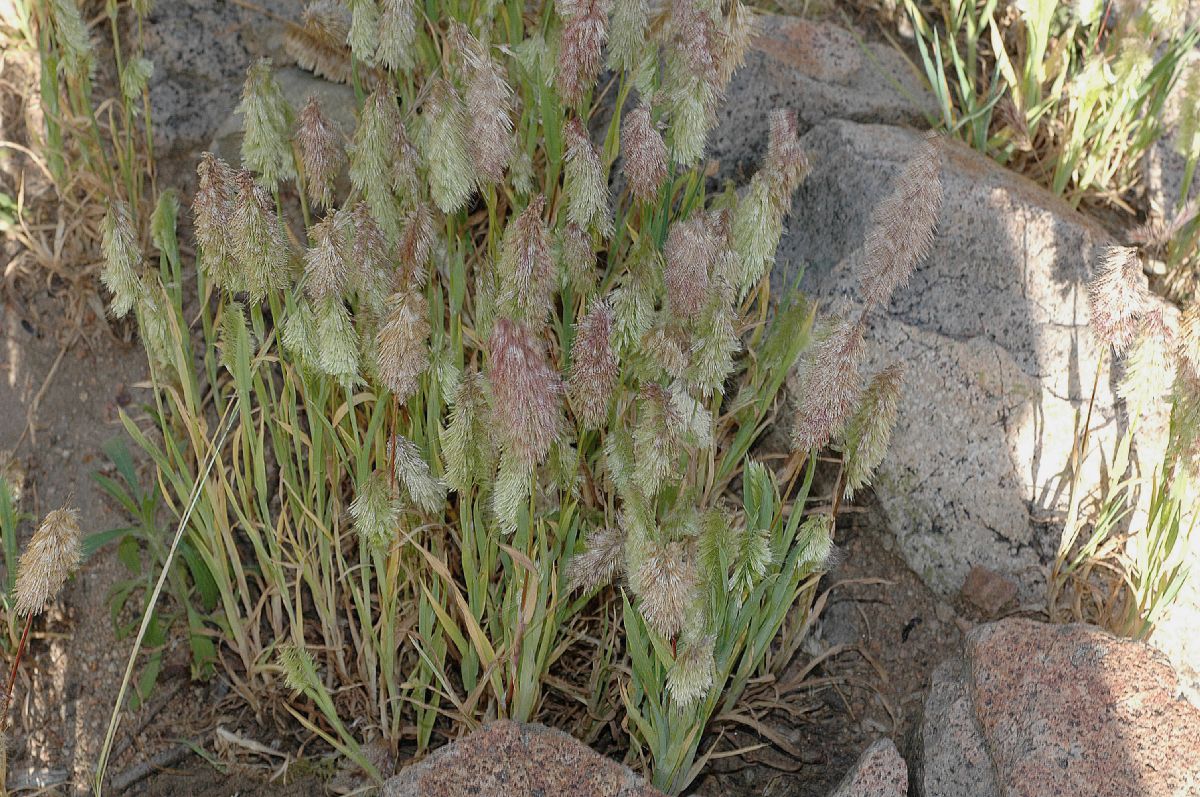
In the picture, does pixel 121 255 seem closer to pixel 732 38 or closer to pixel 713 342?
pixel 713 342

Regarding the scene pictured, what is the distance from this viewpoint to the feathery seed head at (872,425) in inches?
73.5

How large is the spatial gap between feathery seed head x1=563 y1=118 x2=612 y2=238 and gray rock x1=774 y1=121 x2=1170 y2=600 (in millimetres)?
791

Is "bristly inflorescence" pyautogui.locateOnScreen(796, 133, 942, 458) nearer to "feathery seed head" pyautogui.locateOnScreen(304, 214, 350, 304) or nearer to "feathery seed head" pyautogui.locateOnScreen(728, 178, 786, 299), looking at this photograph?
"feathery seed head" pyautogui.locateOnScreen(728, 178, 786, 299)

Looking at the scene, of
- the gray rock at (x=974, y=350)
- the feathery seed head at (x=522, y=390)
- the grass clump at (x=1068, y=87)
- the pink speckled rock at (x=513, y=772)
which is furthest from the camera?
the grass clump at (x=1068, y=87)

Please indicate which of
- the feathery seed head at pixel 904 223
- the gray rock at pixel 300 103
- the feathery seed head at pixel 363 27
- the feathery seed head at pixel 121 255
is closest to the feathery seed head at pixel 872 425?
the feathery seed head at pixel 904 223

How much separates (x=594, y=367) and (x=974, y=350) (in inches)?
43.4

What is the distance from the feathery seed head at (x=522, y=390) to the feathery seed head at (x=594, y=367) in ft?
0.26

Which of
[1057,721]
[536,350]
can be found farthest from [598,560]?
[1057,721]

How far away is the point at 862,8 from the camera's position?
3227 mm

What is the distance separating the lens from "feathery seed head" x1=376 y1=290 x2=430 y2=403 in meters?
1.70

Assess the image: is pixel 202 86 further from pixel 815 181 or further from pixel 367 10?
pixel 815 181

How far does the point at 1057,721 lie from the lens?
6.35 ft

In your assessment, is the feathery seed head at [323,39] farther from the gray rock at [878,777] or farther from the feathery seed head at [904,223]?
the gray rock at [878,777]

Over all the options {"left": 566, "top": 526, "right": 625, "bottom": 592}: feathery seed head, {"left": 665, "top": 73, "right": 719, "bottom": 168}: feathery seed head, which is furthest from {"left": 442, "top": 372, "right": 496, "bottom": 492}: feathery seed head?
{"left": 665, "top": 73, "right": 719, "bottom": 168}: feathery seed head
